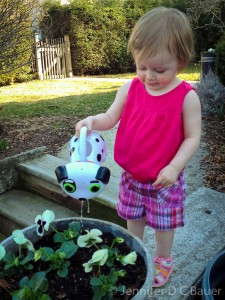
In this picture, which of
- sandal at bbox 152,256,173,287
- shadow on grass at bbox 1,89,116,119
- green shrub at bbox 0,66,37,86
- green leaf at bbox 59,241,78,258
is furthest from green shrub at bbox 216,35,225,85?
green shrub at bbox 0,66,37,86

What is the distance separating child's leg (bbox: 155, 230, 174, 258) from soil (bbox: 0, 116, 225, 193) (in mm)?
1135

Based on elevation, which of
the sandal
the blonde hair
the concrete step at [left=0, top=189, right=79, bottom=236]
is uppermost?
the blonde hair

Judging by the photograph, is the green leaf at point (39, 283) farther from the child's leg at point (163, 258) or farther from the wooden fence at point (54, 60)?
the wooden fence at point (54, 60)

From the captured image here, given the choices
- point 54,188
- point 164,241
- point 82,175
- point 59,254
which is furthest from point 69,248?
point 54,188

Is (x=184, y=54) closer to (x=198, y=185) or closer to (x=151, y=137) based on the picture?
(x=151, y=137)

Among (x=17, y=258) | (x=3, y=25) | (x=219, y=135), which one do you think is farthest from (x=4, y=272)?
(x=3, y=25)

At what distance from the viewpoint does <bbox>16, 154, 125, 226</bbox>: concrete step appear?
2.10 meters

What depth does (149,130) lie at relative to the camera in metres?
1.31

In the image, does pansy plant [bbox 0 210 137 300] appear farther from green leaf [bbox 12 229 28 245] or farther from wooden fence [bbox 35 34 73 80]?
wooden fence [bbox 35 34 73 80]

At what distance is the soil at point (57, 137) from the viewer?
112 inches

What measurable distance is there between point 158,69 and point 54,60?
9.77 meters

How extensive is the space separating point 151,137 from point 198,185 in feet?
4.75

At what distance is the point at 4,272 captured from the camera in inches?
44.9

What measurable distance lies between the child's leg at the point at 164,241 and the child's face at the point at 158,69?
675 mm
